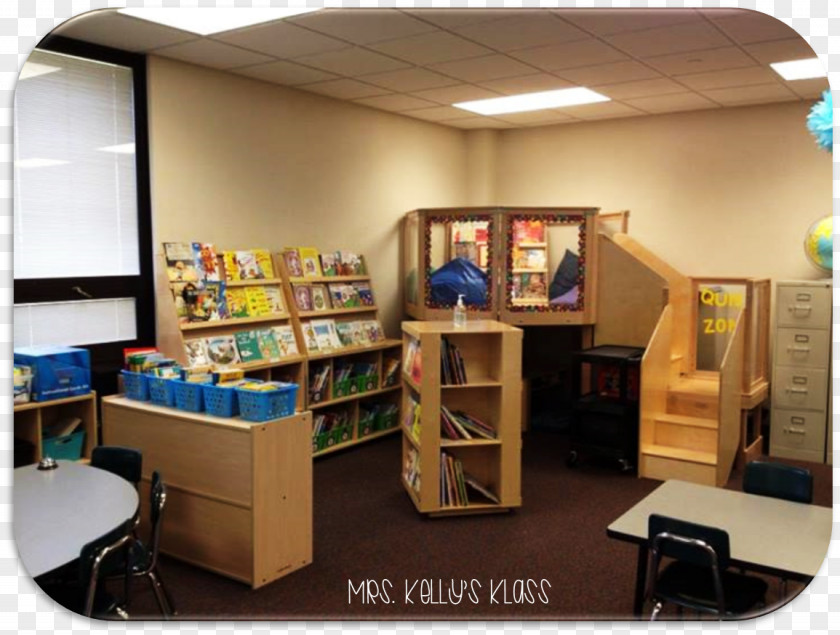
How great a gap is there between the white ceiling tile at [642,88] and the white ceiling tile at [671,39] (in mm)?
825

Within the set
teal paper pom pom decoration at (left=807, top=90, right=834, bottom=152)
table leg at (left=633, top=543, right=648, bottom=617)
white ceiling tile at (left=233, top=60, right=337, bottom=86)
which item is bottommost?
table leg at (left=633, top=543, right=648, bottom=617)

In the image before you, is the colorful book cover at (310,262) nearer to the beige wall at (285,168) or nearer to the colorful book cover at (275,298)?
the beige wall at (285,168)

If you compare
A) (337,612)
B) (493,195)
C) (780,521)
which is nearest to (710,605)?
(780,521)

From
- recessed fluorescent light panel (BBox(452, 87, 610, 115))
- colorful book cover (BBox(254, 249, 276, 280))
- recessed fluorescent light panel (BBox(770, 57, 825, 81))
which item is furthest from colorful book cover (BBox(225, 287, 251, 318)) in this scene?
recessed fluorescent light panel (BBox(770, 57, 825, 81))

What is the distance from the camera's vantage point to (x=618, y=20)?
3.74m

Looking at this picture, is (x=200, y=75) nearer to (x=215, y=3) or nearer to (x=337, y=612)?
(x=215, y=3)

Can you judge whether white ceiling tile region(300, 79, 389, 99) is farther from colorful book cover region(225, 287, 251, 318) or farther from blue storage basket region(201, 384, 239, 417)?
blue storage basket region(201, 384, 239, 417)

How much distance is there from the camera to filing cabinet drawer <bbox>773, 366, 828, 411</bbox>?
5293 millimetres

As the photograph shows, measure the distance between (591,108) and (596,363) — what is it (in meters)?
2.12

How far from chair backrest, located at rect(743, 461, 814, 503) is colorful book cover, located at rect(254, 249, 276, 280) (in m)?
3.42

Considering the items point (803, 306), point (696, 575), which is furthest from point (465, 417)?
point (803, 306)

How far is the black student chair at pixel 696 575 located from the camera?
2.50 metres

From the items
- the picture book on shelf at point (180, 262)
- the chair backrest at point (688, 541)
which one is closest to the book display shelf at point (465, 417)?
the picture book on shelf at point (180, 262)

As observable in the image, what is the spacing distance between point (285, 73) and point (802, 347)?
4.14m
